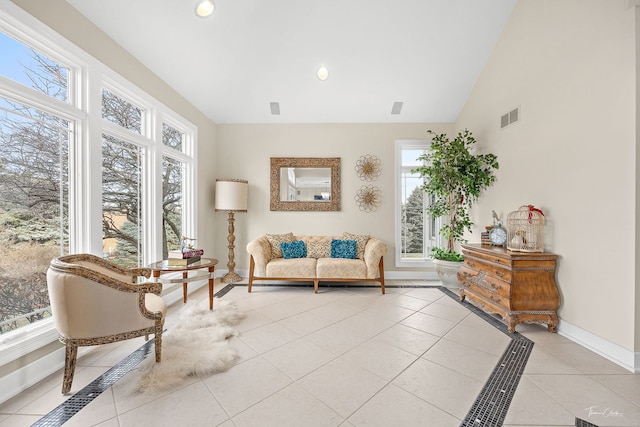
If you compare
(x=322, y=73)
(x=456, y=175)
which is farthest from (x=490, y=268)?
(x=322, y=73)

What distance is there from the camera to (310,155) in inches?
181

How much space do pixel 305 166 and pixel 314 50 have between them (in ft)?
5.86

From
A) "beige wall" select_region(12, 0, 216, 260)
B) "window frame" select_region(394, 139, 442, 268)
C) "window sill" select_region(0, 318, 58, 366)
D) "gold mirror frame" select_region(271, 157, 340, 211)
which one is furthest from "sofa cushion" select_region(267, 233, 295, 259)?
"window sill" select_region(0, 318, 58, 366)

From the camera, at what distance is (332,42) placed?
3248 millimetres

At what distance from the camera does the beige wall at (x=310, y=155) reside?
4543mm

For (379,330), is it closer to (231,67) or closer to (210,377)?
(210,377)

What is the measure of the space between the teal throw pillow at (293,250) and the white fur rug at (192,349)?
120 centimetres

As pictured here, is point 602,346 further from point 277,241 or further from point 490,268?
point 277,241

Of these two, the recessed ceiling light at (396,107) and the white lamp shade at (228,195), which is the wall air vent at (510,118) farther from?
the white lamp shade at (228,195)

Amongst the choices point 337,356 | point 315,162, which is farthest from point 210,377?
point 315,162

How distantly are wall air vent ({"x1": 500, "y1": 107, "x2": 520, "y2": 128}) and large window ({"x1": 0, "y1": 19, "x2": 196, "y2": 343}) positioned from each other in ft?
14.2

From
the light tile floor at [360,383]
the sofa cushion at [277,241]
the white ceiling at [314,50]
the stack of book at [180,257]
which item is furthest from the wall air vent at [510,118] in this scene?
the stack of book at [180,257]

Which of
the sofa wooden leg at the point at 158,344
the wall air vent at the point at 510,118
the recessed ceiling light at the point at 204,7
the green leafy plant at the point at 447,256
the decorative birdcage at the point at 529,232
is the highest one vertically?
the recessed ceiling light at the point at 204,7

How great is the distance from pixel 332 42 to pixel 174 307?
386 cm
